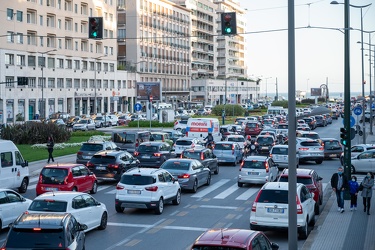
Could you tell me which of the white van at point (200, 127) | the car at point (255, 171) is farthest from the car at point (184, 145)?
the car at point (255, 171)

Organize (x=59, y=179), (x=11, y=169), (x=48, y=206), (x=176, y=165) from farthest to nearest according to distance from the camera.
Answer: (x=176, y=165) → (x=11, y=169) → (x=59, y=179) → (x=48, y=206)

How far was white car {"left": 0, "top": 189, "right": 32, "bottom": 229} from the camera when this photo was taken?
19.1 m

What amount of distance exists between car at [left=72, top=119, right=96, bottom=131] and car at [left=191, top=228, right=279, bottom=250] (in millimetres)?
60098

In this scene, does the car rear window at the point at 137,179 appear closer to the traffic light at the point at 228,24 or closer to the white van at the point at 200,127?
the traffic light at the point at 228,24

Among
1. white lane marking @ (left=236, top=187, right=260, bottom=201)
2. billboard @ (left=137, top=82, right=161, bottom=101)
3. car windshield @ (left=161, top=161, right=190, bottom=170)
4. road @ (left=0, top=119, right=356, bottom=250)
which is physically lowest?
road @ (left=0, top=119, right=356, bottom=250)

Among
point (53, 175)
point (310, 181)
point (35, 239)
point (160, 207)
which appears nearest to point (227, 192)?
point (310, 181)

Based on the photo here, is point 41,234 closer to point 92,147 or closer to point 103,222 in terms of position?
point 103,222

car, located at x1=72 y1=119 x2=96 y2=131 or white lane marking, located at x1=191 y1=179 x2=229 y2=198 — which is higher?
car, located at x1=72 y1=119 x2=96 y2=131

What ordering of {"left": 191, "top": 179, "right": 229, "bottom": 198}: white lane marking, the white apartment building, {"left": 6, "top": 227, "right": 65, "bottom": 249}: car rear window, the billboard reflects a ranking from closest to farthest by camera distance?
{"left": 6, "top": 227, "right": 65, "bottom": 249}: car rear window
{"left": 191, "top": 179, "right": 229, "bottom": 198}: white lane marking
the white apartment building
the billboard

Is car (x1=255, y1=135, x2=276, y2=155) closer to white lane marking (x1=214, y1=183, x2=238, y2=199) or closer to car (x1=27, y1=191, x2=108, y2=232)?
white lane marking (x1=214, y1=183, x2=238, y2=199)

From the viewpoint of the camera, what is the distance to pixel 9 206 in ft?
63.5

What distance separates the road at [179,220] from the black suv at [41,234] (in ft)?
14.2

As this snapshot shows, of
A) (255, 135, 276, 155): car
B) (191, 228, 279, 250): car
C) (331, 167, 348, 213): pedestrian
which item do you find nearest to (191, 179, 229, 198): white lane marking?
(331, 167, 348, 213): pedestrian

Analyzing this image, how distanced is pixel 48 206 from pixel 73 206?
0.67 metres
